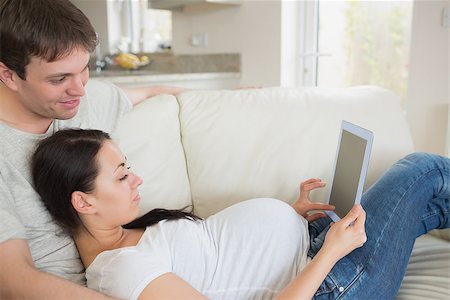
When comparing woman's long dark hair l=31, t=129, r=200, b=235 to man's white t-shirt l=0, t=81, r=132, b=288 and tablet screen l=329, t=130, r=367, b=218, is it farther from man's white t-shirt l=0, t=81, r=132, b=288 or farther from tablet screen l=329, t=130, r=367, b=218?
tablet screen l=329, t=130, r=367, b=218

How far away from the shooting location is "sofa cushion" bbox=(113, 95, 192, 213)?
1.47 m

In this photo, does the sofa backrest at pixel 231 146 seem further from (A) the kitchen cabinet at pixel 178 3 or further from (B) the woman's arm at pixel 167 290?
(A) the kitchen cabinet at pixel 178 3

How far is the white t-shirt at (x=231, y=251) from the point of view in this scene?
3.50 feet

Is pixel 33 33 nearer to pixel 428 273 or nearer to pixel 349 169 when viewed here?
pixel 349 169

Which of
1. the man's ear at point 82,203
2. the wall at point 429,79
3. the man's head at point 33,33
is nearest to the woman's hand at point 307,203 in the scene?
the man's ear at point 82,203

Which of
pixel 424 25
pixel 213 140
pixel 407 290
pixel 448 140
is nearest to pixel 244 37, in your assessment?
pixel 424 25

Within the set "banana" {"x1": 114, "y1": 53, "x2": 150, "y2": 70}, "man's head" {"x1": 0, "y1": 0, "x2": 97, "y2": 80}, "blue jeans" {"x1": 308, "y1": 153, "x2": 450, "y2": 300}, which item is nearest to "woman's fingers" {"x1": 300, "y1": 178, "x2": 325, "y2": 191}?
"blue jeans" {"x1": 308, "y1": 153, "x2": 450, "y2": 300}

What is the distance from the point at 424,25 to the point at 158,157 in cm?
159

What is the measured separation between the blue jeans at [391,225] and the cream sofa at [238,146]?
0.22 meters

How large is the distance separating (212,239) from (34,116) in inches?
21.8

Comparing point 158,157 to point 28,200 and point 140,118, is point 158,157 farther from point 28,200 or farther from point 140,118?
point 28,200

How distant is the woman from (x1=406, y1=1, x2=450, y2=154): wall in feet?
3.82

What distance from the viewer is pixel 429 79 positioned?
2.29 metres

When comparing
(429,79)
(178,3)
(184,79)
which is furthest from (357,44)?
(178,3)
